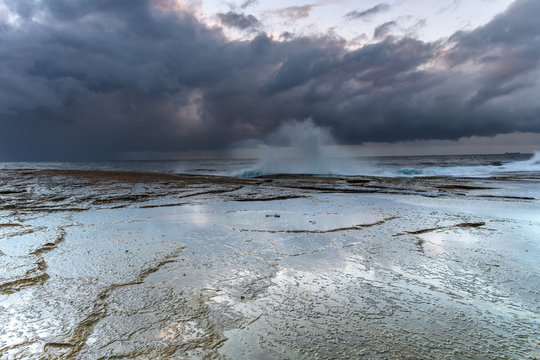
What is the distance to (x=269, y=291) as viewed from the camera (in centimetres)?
292

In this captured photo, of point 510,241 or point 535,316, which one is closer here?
point 535,316

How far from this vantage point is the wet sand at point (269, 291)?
6.69 feet

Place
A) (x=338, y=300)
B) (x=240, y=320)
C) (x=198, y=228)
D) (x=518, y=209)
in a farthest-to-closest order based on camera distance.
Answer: (x=518, y=209), (x=198, y=228), (x=338, y=300), (x=240, y=320)

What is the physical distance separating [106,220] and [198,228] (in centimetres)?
248

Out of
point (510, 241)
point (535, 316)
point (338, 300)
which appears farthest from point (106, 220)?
point (510, 241)

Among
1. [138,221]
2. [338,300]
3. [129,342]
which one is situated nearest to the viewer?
[129,342]

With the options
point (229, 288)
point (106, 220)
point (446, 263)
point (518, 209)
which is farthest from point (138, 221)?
point (518, 209)

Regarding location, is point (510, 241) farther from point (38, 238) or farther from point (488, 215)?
point (38, 238)

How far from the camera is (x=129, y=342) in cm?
204

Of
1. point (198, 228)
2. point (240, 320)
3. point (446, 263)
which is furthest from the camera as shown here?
point (198, 228)

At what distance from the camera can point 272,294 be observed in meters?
2.86

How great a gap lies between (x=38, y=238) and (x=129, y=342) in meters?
4.08

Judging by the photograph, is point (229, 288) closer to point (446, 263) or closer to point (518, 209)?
point (446, 263)

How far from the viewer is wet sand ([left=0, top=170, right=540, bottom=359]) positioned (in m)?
2.04
